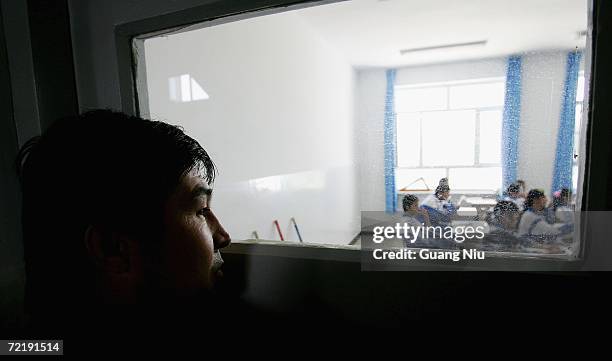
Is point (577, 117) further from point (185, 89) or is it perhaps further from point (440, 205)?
point (185, 89)

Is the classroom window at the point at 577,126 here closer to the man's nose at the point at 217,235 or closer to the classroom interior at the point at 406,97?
the classroom interior at the point at 406,97

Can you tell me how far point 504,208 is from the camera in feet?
2.41

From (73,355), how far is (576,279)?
956mm

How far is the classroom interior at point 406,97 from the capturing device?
2.31 ft

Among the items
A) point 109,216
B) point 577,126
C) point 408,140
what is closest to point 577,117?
point 577,126

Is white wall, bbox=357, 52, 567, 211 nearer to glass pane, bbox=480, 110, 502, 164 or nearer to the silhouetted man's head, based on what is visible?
glass pane, bbox=480, 110, 502, 164

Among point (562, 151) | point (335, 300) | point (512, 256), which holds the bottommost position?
point (335, 300)

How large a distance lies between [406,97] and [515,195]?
13.4 inches

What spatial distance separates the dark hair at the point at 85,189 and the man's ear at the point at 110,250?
13 millimetres

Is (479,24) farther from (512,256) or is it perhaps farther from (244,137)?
(244,137)

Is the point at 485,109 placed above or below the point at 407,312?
above

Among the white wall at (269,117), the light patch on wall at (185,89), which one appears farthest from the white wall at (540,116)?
the light patch on wall at (185,89)

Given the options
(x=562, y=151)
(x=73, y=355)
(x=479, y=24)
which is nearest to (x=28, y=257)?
(x=73, y=355)

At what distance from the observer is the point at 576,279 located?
1.92 ft
